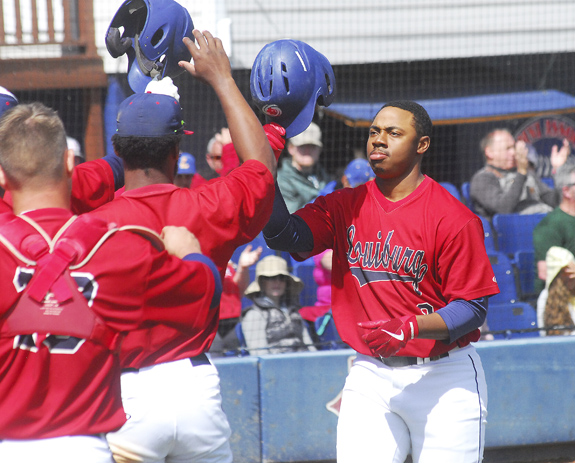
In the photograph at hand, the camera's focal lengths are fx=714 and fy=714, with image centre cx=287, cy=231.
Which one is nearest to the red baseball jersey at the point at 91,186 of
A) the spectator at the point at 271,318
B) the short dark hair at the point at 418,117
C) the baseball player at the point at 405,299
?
the baseball player at the point at 405,299

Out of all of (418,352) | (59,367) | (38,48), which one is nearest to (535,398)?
(418,352)

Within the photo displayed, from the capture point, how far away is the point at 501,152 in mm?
6352

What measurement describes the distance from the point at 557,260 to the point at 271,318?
2.17 m

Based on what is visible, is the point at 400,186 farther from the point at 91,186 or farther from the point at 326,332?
the point at 326,332

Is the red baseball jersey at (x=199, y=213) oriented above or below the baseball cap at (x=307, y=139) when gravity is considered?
below

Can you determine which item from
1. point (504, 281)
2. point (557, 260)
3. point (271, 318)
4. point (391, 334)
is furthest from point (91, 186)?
point (504, 281)

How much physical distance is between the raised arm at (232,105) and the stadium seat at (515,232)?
431 cm

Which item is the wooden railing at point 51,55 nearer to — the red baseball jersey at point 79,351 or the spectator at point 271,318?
the spectator at point 271,318

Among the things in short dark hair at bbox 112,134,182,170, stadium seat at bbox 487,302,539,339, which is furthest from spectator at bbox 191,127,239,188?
short dark hair at bbox 112,134,182,170

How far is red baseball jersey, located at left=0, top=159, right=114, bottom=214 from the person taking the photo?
8.25 ft

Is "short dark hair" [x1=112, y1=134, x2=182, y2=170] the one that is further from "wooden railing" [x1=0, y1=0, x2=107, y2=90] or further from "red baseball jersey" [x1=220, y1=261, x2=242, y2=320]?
"wooden railing" [x1=0, y1=0, x2=107, y2=90]

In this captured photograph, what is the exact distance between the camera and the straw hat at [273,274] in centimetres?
497

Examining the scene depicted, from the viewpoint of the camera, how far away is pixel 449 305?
8.65 feet

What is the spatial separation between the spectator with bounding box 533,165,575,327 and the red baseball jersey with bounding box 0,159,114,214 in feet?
12.2
